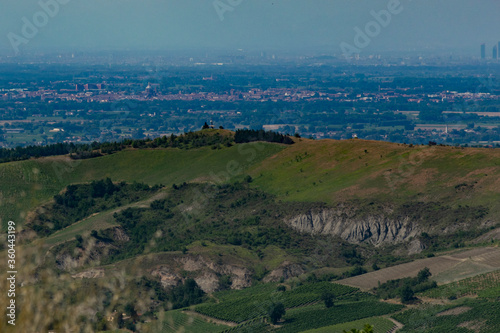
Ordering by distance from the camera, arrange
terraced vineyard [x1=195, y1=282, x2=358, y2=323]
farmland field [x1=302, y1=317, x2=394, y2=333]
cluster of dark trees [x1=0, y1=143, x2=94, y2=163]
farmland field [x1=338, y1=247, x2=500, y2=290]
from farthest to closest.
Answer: cluster of dark trees [x1=0, y1=143, x2=94, y2=163] < farmland field [x1=338, y1=247, x2=500, y2=290] < terraced vineyard [x1=195, y1=282, x2=358, y2=323] < farmland field [x1=302, y1=317, x2=394, y2=333]

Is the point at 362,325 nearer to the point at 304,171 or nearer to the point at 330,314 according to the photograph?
the point at 330,314

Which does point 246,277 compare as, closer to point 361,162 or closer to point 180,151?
point 361,162

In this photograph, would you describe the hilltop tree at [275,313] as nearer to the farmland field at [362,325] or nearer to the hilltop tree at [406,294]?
the farmland field at [362,325]

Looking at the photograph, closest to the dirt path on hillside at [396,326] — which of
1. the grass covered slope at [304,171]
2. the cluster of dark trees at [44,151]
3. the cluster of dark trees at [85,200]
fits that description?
the grass covered slope at [304,171]

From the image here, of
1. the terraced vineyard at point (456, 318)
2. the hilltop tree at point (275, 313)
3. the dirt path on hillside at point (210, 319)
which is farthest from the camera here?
the dirt path on hillside at point (210, 319)

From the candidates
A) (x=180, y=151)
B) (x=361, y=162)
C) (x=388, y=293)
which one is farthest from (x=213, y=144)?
(x=388, y=293)

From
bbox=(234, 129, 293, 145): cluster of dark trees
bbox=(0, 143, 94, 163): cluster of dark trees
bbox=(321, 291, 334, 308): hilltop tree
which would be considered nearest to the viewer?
bbox=(321, 291, 334, 308): hilltop tree

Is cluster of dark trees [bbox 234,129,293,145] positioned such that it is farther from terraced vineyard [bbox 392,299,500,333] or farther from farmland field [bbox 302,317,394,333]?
farmland field [bbox 302,317,394,333]

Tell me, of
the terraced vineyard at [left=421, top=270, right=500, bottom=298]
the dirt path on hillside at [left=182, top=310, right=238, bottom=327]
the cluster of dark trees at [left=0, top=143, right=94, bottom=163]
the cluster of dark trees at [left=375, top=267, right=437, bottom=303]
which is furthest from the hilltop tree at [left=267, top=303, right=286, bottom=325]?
the cluster of dark trees at [left=0, top=143, right=94, bottom=163]

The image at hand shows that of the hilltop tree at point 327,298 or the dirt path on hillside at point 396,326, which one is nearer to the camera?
the dirt path on hillside at point 396,326

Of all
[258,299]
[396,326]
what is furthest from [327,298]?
[396,326]
